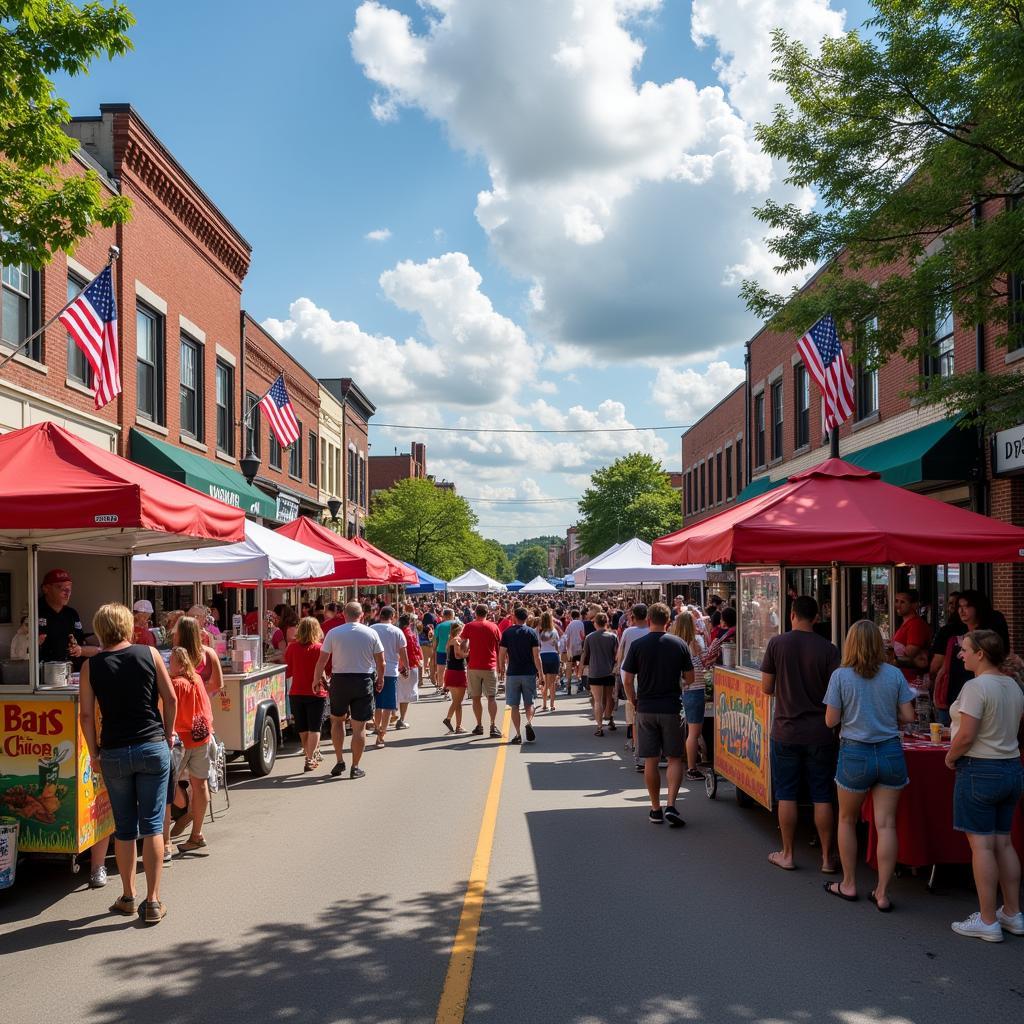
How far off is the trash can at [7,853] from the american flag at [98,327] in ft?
24.6

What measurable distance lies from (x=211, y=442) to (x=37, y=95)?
558 inches

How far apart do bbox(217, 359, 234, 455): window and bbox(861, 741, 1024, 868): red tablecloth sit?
1958 centimetres

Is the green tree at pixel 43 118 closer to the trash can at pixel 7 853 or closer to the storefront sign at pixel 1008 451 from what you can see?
the trash can at pixel 7 853

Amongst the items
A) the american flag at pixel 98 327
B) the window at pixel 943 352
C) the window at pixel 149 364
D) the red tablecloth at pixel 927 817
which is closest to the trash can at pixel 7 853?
the red tablecloth at pixel 927 817

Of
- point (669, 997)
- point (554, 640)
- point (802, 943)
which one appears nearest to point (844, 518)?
point (802, 943)

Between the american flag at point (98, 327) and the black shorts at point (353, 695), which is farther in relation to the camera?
the american flag at point (98, 327)

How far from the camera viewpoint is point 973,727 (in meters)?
5.91

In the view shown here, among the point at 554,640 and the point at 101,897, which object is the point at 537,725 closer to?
the point at 554,640

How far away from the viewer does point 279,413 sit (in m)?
21.9

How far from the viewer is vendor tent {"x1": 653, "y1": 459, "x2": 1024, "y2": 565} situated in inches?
323

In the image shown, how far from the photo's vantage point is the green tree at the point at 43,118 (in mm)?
8664

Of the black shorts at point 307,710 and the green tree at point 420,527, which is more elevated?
the green tree at point 420,527

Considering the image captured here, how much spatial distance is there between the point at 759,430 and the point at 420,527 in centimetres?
2423

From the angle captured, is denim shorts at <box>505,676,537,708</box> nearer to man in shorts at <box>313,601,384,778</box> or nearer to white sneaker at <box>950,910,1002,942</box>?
man in shorts at <box>313,601,384,778</box>
